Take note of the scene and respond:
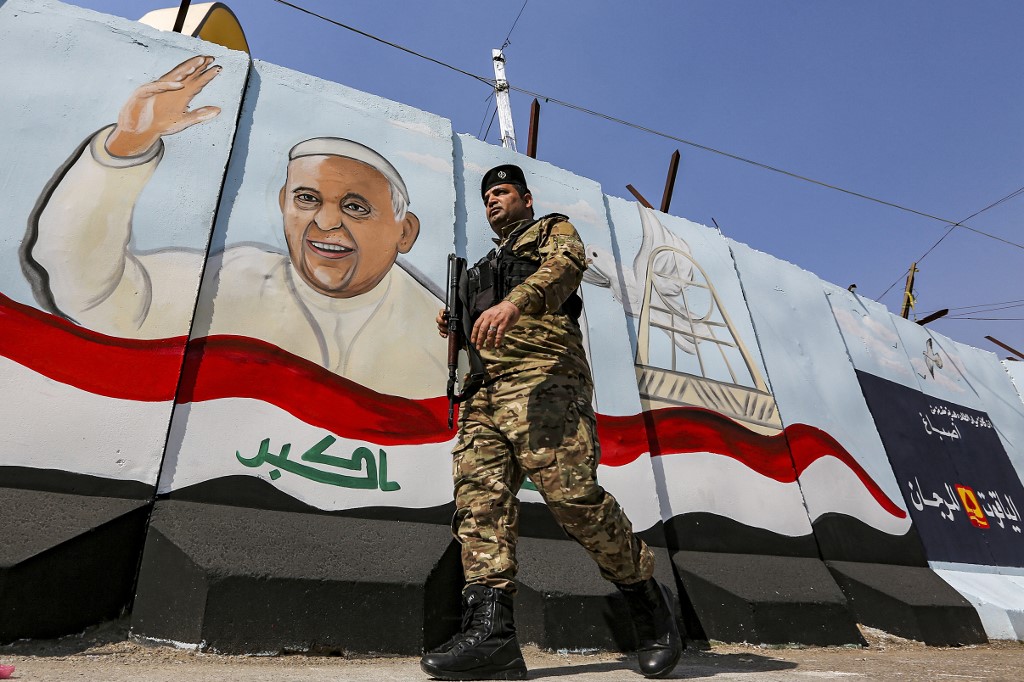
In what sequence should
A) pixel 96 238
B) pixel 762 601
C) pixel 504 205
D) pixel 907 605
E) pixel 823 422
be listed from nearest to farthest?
pixel 504 205
pixel 96 238
pixel 762 601
pixel 907 605
pixel 823 422

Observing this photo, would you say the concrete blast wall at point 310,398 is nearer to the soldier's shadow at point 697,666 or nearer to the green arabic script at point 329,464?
the green arabic script at point 329,464

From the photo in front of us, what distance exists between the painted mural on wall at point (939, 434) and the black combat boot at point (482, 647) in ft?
13.3

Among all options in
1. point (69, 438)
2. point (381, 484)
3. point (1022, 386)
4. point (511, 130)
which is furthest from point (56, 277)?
point (1022, 386)

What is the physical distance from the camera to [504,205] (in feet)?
6.79

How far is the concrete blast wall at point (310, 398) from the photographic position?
1935mm

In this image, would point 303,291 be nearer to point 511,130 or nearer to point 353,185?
point 353,185

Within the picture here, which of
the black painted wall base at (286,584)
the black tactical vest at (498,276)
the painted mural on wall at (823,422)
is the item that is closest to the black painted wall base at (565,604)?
the black painted wall base at (286,584)

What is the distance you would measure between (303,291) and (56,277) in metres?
0.85

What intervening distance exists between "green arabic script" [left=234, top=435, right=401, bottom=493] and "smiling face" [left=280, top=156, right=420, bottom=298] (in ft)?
2.35

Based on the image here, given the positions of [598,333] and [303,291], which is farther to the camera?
[598,333]

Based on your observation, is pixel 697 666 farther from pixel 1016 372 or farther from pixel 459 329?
pixel 1016 372

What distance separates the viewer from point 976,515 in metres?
4.99

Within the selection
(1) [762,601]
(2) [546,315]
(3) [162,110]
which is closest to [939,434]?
(1) [762,601]

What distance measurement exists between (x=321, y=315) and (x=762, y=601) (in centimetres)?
237
